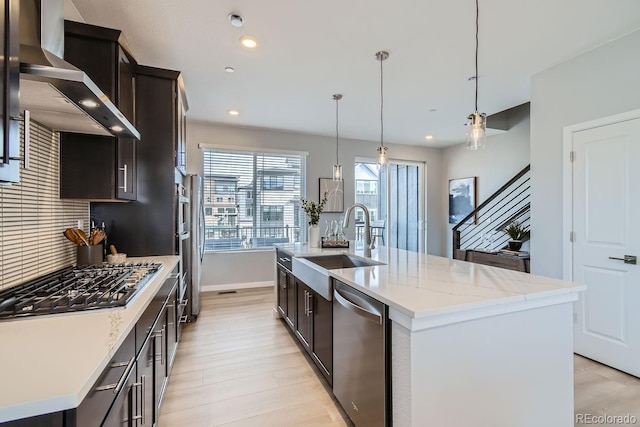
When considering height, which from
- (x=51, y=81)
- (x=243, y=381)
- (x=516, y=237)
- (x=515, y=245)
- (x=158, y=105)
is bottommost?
(x=243, y=381)

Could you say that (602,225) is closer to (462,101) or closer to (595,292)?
(595,292)

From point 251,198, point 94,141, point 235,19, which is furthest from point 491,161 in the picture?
point 94,141

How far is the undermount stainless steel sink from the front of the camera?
6.63 feet

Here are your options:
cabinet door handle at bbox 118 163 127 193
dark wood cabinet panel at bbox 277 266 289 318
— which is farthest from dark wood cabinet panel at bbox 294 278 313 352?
cabinet door handle at bbox 118 163 127 193

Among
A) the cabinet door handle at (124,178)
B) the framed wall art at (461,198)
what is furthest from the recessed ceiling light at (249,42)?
the framed wall art at (461,198)

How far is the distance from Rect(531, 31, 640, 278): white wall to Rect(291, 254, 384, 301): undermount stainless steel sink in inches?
80.4

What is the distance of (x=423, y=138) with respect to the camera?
19.3 feet

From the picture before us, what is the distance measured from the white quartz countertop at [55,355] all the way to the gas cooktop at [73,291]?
5 centimetres

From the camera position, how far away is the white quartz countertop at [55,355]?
0.67 metres

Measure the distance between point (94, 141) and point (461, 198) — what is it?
6.13m

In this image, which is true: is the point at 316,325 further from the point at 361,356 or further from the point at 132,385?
the point at 132,385

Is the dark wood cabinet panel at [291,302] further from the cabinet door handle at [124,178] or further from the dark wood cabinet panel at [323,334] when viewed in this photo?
the cabinet door handle at [124,178]

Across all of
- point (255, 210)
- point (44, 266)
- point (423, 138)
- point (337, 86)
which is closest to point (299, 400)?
point (44, 266)

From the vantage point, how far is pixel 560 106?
2879 mm
